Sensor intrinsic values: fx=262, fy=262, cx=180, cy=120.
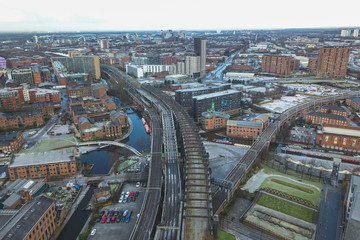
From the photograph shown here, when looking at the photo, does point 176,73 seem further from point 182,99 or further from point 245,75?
point 182,99

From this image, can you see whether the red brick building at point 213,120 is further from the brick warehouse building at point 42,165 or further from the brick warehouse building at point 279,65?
the brick warehouse building at point 279,65

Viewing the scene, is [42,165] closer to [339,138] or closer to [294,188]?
[294,188]

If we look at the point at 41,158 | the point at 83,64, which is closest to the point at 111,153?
the point at 41,158

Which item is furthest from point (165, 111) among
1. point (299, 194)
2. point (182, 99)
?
point (299, 194)

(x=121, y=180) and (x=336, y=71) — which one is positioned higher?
(x=336, y=71)

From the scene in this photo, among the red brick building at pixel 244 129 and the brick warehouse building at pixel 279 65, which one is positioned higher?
the brick warehouse building at pixel 279 65

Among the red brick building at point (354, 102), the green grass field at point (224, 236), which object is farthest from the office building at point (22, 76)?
the red brick building at point (354, 102)

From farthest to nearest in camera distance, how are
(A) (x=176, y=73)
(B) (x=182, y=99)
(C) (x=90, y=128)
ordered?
(A) (x=176, y=73) → (B) (x=182, y=99) → (C) (x=90, y=128)
